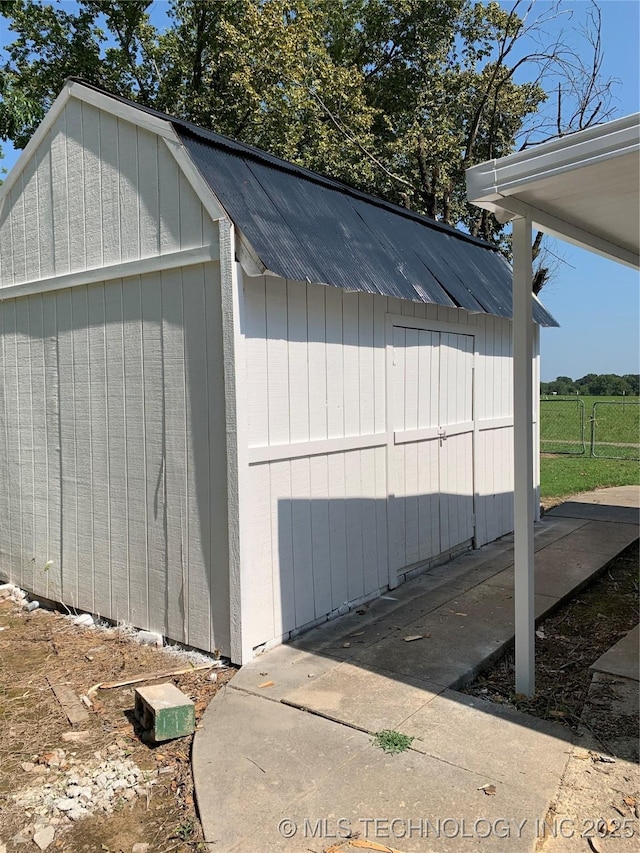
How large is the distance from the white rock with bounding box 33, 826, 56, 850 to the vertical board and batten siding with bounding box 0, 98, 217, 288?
9.87ft

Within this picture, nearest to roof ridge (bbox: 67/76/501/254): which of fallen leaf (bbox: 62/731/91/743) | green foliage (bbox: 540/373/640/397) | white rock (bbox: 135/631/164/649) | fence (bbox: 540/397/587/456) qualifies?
white rock (bbox: 135/631/164/649)

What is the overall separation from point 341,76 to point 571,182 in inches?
429

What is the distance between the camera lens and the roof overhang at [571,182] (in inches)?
98.0

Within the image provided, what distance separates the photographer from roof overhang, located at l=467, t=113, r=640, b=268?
2.49 meters

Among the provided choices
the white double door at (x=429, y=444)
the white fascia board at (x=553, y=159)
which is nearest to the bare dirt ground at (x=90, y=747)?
the white double door at (x=429, y=444)

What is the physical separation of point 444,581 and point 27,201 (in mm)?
4649

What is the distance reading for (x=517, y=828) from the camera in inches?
88.0

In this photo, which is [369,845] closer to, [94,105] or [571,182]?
[571,182]

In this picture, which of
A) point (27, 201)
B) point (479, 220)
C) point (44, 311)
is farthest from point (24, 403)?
point (479, 220)

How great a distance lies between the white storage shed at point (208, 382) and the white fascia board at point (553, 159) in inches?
48.6

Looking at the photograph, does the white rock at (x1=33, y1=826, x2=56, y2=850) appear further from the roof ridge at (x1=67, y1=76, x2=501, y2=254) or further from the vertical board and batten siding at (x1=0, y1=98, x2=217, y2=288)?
the roof ridge at (x1=67, y1=76, x2=501, y2=254)

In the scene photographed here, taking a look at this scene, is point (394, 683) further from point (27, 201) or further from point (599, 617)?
point (27, 201)

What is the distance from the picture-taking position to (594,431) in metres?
16.4

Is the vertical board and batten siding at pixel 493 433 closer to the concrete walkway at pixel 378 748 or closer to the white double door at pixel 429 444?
the white double door at pixel 429 444
